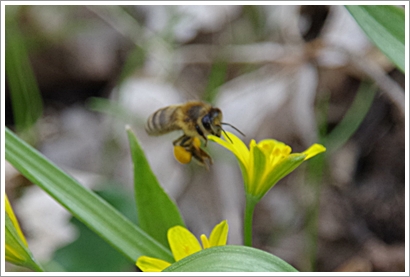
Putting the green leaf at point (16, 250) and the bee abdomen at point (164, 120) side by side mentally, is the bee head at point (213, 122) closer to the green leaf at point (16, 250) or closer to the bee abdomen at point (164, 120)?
the bee abdomen at point (164, 120)

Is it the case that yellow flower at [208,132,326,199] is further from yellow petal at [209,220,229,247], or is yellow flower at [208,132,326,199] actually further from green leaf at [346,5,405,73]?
green leaf at [346,5,405,73]

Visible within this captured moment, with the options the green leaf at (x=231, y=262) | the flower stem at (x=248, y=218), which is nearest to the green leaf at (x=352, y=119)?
the flower stem at (x=248, y=218)

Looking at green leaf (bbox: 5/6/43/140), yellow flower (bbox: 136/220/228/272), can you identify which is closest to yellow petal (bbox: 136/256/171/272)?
yellow flower (bbox: 136/220/228/272)

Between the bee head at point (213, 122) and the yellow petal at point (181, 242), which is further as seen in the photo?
the bee head at point (213, 122)

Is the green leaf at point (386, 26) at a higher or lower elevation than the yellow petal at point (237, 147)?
higher

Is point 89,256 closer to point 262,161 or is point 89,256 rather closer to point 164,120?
point 164,120

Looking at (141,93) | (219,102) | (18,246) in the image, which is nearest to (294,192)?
(219,102)
